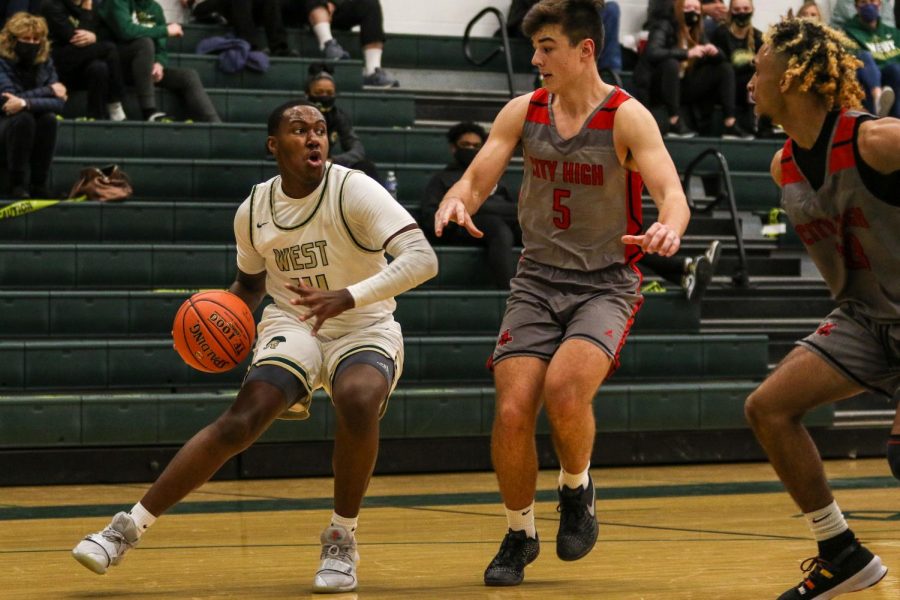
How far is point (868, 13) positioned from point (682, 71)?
5.70 ft

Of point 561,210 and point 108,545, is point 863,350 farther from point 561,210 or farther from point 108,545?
point 108,545

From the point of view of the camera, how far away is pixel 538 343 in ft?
15.1

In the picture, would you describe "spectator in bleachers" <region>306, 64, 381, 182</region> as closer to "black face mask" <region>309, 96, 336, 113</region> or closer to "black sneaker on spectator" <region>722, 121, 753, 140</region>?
"black face mask" <region>309, 96, 336, 113</region>

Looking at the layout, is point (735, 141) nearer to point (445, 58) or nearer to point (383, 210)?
point (445, 58)

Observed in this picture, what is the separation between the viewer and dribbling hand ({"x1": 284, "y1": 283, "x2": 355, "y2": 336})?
4191 mm

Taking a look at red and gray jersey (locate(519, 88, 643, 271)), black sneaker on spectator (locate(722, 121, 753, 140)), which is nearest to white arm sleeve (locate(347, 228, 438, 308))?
red and gray jersey (locate(519, 88, 643, 271))

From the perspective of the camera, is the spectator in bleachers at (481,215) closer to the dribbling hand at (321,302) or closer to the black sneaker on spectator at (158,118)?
the black sneaker on spectator at (158,118)

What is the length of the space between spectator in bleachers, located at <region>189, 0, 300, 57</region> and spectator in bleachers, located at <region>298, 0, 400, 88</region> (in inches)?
9.8

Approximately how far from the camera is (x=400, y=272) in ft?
14.3

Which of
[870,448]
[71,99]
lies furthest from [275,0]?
[870,448]

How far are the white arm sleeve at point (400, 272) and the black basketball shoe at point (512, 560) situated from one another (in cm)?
89

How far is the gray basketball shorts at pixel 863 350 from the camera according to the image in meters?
3.95

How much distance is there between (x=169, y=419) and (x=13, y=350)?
0.99 meters

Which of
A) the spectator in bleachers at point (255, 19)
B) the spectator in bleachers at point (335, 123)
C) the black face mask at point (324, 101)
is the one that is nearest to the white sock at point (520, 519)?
the spectator in bleachers at point (335, 123)
